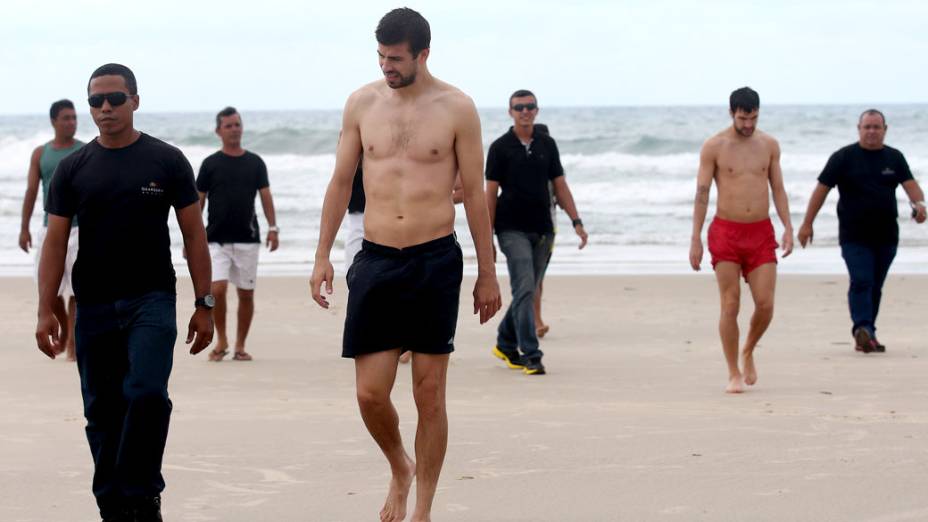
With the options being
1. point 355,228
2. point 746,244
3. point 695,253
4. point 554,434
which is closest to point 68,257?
point 355,228

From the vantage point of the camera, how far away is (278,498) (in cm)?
586

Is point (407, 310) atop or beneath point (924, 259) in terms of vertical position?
atop

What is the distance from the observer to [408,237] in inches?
209

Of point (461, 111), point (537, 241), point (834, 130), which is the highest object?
point (461, 111)

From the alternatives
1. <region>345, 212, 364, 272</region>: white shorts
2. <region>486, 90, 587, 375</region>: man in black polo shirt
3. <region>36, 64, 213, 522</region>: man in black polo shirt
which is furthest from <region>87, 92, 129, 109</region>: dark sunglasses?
<region>486, 90, 587, 375</region>: man in black polo shirt

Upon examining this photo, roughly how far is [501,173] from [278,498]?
170 inches

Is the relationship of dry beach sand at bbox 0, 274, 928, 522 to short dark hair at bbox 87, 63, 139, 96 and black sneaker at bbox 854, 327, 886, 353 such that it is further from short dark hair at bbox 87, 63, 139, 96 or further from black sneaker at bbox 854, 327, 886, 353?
short dark hair at bbox 87, 63, 139, 96

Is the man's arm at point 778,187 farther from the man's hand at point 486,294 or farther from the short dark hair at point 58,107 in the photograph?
the short dark hair at point 58,107

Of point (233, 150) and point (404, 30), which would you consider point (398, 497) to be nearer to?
point (404, 30)

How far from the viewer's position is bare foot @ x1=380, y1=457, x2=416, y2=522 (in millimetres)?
5414

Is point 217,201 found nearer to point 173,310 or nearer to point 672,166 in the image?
point 173,310

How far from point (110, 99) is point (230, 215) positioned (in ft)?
17.2

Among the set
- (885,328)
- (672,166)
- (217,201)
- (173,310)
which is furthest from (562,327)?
(672,166)

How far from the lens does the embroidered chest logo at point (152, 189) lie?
5.07 m
